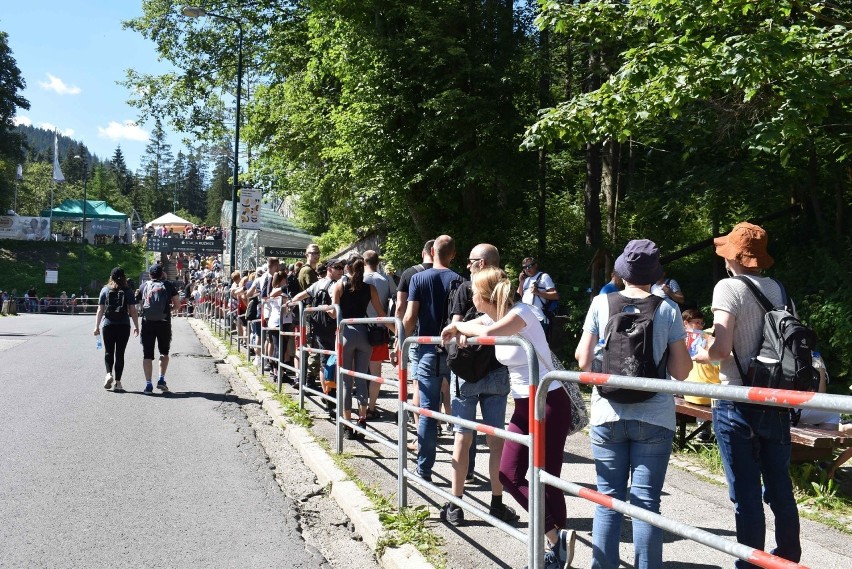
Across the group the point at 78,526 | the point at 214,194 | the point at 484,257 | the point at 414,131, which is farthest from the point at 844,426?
the point at 214,194

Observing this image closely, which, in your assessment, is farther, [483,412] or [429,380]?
[429,380]

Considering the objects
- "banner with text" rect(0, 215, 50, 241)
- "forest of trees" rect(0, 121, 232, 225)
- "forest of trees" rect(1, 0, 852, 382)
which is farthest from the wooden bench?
"forest of trees" rect(0, 121, 232, 225)

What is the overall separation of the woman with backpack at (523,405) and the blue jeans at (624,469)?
1.11 feet

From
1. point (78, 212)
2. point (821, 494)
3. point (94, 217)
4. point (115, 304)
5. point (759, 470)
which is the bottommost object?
point (821, 494)

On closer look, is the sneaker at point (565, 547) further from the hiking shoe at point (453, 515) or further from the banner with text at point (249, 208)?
the banner with text at point (249, 208)

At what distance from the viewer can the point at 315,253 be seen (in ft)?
39.3

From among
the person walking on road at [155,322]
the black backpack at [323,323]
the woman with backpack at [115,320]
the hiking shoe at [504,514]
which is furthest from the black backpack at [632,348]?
the woman with backpack at [115,320]

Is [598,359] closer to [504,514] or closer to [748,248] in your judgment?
[748,248]

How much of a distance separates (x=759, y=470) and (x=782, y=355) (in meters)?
0.57

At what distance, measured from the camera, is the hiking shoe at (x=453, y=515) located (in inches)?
Answer: 205

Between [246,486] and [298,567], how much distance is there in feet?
6.76

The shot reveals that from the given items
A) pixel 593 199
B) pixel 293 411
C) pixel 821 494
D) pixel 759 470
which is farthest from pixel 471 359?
pixel 593 199

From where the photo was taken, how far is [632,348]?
12.0 ft

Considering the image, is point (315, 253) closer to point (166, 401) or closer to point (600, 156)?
point (166, 401)
